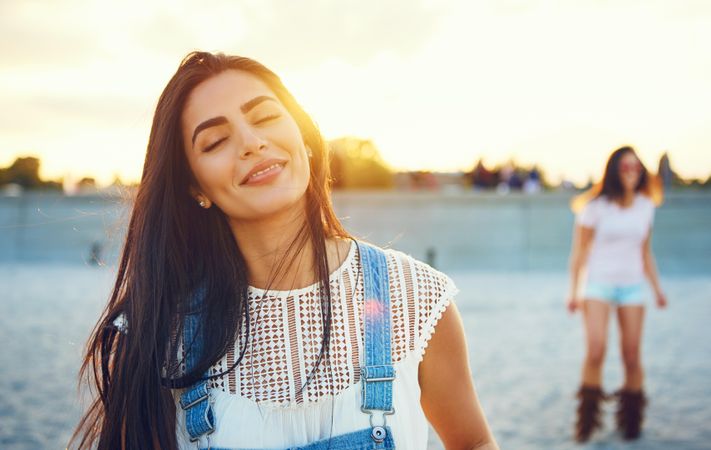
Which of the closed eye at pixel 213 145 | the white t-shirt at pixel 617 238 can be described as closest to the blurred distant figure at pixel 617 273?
the white t-shirt at pixel 617 238

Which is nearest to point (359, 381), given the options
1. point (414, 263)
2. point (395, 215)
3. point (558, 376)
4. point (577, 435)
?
point (414, 263)

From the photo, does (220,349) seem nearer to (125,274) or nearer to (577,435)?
(125,274)

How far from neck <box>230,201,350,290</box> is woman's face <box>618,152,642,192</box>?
411 centimetres

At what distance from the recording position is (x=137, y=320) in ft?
6.69

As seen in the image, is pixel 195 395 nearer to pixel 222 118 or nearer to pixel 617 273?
pixel 222 118

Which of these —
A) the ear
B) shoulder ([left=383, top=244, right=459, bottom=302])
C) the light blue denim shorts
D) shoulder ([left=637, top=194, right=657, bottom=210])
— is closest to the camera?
shoulder ([left=383, top=244, right=459, bottom=302])

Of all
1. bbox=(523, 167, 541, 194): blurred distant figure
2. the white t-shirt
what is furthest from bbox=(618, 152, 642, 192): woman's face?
bbox=(523, 167, 541, 194): blurred distant figure

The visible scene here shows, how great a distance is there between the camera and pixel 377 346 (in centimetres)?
195

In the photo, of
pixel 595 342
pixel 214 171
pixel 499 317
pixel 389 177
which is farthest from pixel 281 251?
pixel 389 177

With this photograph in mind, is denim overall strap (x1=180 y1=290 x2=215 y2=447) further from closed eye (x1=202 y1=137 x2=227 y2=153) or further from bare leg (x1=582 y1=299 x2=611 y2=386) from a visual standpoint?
bare leg (x1=582 y1=299 x2=611 y2=386)

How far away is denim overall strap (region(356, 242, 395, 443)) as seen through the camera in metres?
1.90

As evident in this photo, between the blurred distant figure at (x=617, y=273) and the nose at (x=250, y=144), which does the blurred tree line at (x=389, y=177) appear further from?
the nose at (x=250, y=144)

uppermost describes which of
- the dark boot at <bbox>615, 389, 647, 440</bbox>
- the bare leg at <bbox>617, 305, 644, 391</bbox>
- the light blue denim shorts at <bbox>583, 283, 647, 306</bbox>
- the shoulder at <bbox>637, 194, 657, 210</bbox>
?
the shoulder at <bbox>637, 194, 657, 210</bbox>

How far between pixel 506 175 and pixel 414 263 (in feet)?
83.1
